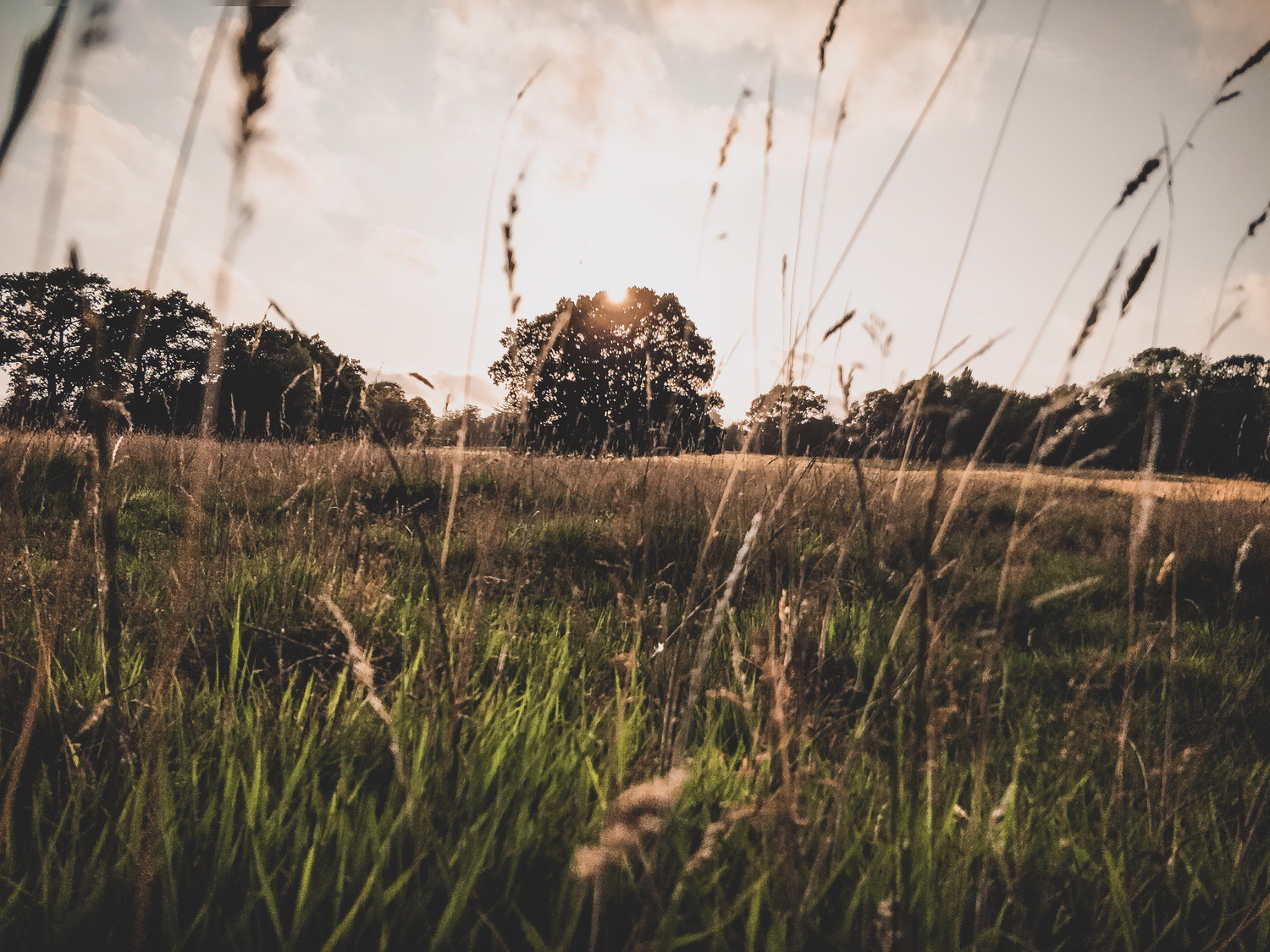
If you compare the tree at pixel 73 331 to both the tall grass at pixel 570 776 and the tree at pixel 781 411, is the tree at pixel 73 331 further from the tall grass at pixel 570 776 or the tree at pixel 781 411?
the tree at pixel 781 411

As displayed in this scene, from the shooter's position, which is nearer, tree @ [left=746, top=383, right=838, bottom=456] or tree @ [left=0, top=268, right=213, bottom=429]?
tree @ [left=0, top=268, right=213, bottom=429]

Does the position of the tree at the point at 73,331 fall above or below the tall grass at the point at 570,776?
above

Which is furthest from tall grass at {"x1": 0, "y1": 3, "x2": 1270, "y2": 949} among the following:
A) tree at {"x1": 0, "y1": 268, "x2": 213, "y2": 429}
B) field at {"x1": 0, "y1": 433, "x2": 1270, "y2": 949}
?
tree at {"x1": 0, "y1": 268, "x2": 213, "y2": 429}

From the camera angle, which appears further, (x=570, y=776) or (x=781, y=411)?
(x=781, y=411)

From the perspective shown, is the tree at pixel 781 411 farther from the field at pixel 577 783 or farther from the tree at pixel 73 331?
the tree at pixel 73 331

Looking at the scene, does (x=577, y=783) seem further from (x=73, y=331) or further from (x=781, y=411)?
(x=73, y=331)

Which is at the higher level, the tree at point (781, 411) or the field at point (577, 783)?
the tree at point (781, 411)

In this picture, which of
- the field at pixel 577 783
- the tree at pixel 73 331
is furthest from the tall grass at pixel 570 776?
the tree at pixel 73 331

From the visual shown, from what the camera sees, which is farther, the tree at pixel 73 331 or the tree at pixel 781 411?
Result: the tree at pixel 781 411

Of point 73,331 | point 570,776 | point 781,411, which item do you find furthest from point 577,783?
point 73,331

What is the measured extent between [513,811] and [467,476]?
17.3 feet

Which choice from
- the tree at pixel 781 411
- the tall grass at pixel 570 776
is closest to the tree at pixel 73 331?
the tall grass at pixel 570 776

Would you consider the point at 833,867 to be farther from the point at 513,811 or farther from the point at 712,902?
the point at 513,811

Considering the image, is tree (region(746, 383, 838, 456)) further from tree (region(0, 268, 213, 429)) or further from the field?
tree (region(0, 268, 213, 429))
